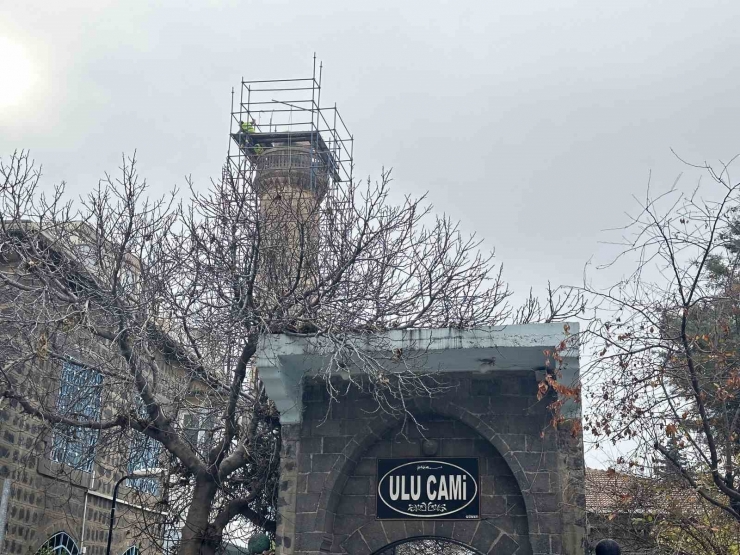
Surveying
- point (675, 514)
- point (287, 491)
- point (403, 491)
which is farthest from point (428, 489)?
point (675, 514)

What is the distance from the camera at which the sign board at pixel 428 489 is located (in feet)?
31.0

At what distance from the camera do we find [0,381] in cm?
1076

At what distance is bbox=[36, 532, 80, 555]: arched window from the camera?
14.9m

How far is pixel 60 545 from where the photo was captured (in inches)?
613

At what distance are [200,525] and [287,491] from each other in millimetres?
1388

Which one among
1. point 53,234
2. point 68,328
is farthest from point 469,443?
point 53,234

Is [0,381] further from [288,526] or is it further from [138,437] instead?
[288,526]

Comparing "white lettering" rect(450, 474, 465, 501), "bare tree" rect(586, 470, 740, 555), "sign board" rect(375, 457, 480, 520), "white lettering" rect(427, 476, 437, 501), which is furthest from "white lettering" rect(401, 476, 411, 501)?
"bare tree" rect(586, 470, 740, 555)

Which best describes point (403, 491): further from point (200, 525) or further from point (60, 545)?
point (60, 545)

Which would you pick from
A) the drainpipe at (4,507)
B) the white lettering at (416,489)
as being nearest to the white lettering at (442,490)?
the white lettering at (416,489)

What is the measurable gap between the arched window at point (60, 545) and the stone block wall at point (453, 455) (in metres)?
7.12

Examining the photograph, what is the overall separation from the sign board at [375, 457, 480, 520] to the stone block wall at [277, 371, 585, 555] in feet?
0.29

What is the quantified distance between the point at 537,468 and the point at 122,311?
5.14 meters

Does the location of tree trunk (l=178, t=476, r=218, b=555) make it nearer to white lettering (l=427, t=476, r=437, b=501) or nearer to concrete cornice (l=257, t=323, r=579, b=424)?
concrete cornice (l=257, t=323, r=579, b=424)
